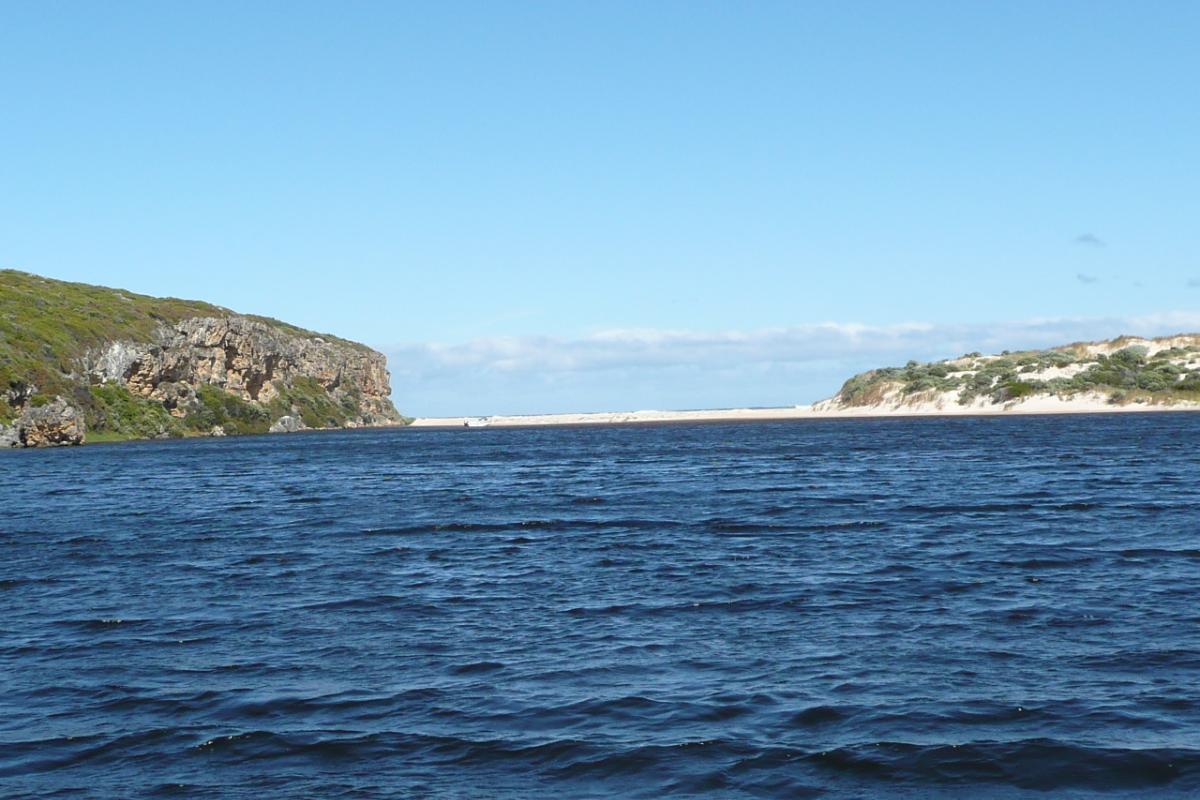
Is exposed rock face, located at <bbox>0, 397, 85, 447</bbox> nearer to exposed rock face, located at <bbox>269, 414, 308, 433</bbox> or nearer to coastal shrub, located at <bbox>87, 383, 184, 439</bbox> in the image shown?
coastal shrub, located at <bbox>87, 383, 184, 439</bbox>

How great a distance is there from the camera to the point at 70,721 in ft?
49.9

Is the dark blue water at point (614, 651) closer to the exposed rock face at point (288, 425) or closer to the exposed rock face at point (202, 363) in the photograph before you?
the exposed rock face at point (202, 363)

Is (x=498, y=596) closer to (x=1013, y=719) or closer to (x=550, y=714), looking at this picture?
(x=550, y=714)

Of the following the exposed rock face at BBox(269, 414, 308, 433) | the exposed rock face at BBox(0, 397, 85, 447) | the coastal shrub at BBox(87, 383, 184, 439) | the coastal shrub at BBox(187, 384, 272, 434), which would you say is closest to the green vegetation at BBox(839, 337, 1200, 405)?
the exposed rock face at BBox(269, 414, 308, 433)

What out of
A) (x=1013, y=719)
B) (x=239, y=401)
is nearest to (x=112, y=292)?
(x=239, y=401)

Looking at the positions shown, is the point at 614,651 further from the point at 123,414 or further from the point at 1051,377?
the point at 1051,377

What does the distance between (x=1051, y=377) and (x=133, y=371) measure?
399 feet

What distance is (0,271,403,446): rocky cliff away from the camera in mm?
111688

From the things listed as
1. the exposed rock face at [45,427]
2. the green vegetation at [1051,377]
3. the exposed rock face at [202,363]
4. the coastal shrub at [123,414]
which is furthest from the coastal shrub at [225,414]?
the green vegetation at [1051,377]

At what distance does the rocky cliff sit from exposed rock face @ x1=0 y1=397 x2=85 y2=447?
0.10 m

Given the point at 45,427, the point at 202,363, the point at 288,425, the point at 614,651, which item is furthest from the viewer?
the point at 288,425

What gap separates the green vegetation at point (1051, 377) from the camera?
146 meters

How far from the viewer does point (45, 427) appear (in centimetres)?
10856

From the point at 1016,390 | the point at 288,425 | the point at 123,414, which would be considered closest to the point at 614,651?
the point at 123,414
